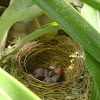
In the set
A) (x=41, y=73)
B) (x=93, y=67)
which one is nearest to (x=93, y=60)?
(x=93, y=67)

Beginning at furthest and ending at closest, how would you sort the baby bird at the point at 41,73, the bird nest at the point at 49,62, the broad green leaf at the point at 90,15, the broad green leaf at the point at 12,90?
the baby bird at the point at 41,73, the bird nest at the point at 49,62, the broad green leaf at the point at 90,15, the broad green leaf at the point at 12,90

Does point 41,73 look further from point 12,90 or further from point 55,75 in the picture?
point 12,90

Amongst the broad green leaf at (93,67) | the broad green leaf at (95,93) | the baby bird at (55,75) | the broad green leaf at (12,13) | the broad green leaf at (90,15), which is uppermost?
the broad green leaf at (12,13)

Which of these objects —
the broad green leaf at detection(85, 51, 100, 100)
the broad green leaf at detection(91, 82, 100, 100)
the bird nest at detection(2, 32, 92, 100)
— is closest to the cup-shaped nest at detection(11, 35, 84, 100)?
the bird nest at detection(2, 32, 92, 100)

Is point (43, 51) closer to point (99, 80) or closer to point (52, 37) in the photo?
point (52, 37)

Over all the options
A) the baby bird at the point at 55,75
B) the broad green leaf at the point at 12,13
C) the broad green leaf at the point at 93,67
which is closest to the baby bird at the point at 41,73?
the baby bird at the point at 55,75

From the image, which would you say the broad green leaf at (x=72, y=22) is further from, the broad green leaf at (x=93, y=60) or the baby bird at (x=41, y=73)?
the baby bird at (x=41, y=73)

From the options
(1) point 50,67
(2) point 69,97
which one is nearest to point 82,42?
(2) point 69,97

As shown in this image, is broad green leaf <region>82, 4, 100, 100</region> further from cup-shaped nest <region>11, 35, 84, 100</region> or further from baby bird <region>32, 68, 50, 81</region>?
baby bird <region>32, 68, 50, 81</region>
